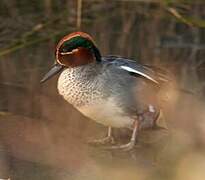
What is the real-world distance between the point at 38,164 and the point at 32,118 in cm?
68

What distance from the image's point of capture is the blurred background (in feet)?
13.0

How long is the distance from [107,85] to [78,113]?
25.8 inches

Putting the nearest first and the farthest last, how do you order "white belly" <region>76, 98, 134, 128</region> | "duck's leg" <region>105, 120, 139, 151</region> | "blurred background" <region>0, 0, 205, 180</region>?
"blurred background" <region>0, 0, 205, 180</region> → "white belly" <region>76, 98, 134, 128</region> → "duck's leg" <region>105, 120, 139, 151</region>

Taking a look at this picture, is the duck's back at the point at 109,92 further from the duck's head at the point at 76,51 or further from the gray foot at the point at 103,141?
the gray foot at the point at 103,141

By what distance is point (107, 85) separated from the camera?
4121 millimetres

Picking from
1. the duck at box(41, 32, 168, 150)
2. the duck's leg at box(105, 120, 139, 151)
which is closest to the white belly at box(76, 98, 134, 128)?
the duck at box(41, 32, 168, 150)

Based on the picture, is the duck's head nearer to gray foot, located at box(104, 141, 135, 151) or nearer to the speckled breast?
the speckled breast

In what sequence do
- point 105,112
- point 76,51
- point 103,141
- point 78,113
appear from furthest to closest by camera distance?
point 78,113 < point 103,141 < point 76,51 < point 105,112

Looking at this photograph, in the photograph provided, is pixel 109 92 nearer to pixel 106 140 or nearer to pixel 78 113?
pixel 106 140

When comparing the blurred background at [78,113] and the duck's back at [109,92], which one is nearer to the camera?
the blurred background at [78,113]

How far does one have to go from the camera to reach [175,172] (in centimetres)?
385

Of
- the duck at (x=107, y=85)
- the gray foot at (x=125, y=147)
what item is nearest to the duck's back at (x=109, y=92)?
the duck at (x=107, y=85)

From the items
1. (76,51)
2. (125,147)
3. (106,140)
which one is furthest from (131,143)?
(76,51)

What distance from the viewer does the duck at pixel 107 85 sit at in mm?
4098
